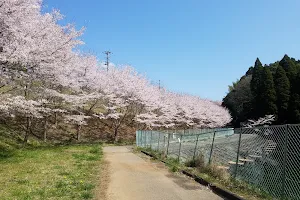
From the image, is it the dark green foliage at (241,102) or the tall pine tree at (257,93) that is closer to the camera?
the tall pine tree at (257,93)

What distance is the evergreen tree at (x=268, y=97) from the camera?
52875 mm

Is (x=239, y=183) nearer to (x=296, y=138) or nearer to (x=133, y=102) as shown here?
(x=296, y=138)

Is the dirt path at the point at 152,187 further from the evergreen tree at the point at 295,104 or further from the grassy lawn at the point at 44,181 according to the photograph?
the evergreen tree at the point at 295,104

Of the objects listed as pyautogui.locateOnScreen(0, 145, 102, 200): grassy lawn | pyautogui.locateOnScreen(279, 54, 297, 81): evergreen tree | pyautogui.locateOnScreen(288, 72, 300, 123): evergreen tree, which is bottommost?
pyautogui.locateOnScreen(0, 145, 102, 200): grassy lawn

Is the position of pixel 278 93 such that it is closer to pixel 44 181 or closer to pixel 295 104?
pixel 295 104

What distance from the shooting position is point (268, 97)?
2099 inches

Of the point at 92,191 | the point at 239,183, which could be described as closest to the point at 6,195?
the point at 92,191

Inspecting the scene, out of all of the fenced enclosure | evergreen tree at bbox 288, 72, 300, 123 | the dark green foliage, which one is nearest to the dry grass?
the fenced enclosure

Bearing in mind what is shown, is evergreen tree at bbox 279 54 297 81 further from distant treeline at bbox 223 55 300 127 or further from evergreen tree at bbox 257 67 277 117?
evergreen tree at bbox 257 67 277 117

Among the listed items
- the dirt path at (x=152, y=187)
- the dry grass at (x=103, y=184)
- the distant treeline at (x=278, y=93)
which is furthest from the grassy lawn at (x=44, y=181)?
the distant treeline at (x=278, y=93)

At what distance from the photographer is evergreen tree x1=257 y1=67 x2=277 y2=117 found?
5288 cm

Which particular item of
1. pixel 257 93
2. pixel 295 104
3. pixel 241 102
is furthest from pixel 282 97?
pixel 241 102

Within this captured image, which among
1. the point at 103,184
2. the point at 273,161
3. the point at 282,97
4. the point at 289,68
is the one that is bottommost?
the point at 103,184

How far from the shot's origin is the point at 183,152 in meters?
18.1
